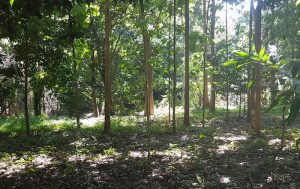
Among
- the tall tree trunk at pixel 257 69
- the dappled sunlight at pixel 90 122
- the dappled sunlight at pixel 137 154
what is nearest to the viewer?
the dappled sunlight at pixel 137 154

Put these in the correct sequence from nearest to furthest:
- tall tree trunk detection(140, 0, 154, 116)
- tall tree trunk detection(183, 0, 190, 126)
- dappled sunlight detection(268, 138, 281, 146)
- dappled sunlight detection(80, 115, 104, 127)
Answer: dappled sunlight detection(268, 138, 281, 146) < tall tree trunk detection(140, 0, 154, 116) < tall tree trunk detection(183, 0, 190, 126) < dappled sunlight detection(80, 115, 104, 127)

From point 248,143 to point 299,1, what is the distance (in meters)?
7.76

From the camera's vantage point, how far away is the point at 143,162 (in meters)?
→ 8.30

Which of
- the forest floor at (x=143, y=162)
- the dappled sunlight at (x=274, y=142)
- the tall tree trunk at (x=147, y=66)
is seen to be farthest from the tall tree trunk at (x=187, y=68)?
the dappled sunlight at (x=274, y=142)

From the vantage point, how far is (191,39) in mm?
14094

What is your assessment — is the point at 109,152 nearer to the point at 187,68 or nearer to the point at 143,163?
the point at 143,163

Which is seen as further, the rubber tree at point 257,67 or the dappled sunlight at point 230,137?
the dappled sunlight at point 230,137

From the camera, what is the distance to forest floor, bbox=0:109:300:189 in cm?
683

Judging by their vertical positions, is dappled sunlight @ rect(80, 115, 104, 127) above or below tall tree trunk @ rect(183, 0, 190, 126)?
below

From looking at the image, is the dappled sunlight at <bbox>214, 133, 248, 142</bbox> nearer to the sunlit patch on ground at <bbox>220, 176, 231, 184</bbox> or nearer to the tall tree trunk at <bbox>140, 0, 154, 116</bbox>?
the tall tree trunk at <bbox>140, 0, 154, 116</bbox>

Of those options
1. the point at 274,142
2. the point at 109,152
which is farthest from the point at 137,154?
the point at 274,142

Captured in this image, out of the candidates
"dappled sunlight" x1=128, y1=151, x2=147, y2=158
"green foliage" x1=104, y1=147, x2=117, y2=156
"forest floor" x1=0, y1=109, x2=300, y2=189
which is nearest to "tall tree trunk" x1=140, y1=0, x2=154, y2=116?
"forest floor" x1=0, y1=109, x2=300, y2=189

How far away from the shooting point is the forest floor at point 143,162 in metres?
6.83

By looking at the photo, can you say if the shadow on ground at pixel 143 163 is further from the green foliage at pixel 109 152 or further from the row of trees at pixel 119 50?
the row of trees at pixel 119 50
